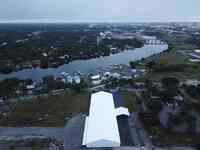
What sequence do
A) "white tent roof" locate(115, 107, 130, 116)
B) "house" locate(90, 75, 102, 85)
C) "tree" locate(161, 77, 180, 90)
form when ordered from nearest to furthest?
1. "white tent roof" locate(115, 107, 130, 116)
2. "tree" locate(161, 77, 180, 90)
3. "house" locate(90, 75, 102, 85)

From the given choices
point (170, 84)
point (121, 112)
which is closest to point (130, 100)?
point (121, 112)

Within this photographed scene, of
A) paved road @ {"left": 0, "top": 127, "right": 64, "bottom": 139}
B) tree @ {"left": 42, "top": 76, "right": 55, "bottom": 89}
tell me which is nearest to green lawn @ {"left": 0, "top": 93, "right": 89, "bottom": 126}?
paved road @ {"left": 0, "top": 127, "right": 64, "bottom": 139}

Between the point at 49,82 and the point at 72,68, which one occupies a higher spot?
the point at 49,82

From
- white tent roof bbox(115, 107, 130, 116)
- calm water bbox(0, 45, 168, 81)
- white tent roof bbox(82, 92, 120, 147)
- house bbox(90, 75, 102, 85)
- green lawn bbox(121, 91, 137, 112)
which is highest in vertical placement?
white tent roof bbox(82, 92, 120, 147)

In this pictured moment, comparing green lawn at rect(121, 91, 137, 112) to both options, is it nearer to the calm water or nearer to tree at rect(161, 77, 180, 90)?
tree at rect(161, 77, 180, 90)

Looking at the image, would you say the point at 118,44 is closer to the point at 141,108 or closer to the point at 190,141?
the point at 141,108

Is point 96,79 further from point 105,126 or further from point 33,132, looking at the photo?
point 105,126

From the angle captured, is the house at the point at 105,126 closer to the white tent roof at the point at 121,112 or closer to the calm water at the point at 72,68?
the white tent roof at the point at 121,112

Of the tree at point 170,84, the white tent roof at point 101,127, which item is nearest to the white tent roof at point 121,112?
the white tent roof at point 101,127

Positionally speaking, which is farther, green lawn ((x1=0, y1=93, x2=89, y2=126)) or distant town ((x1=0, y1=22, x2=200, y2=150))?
green lawn ((x1=0, y1=93, x2=89, y2=126))
